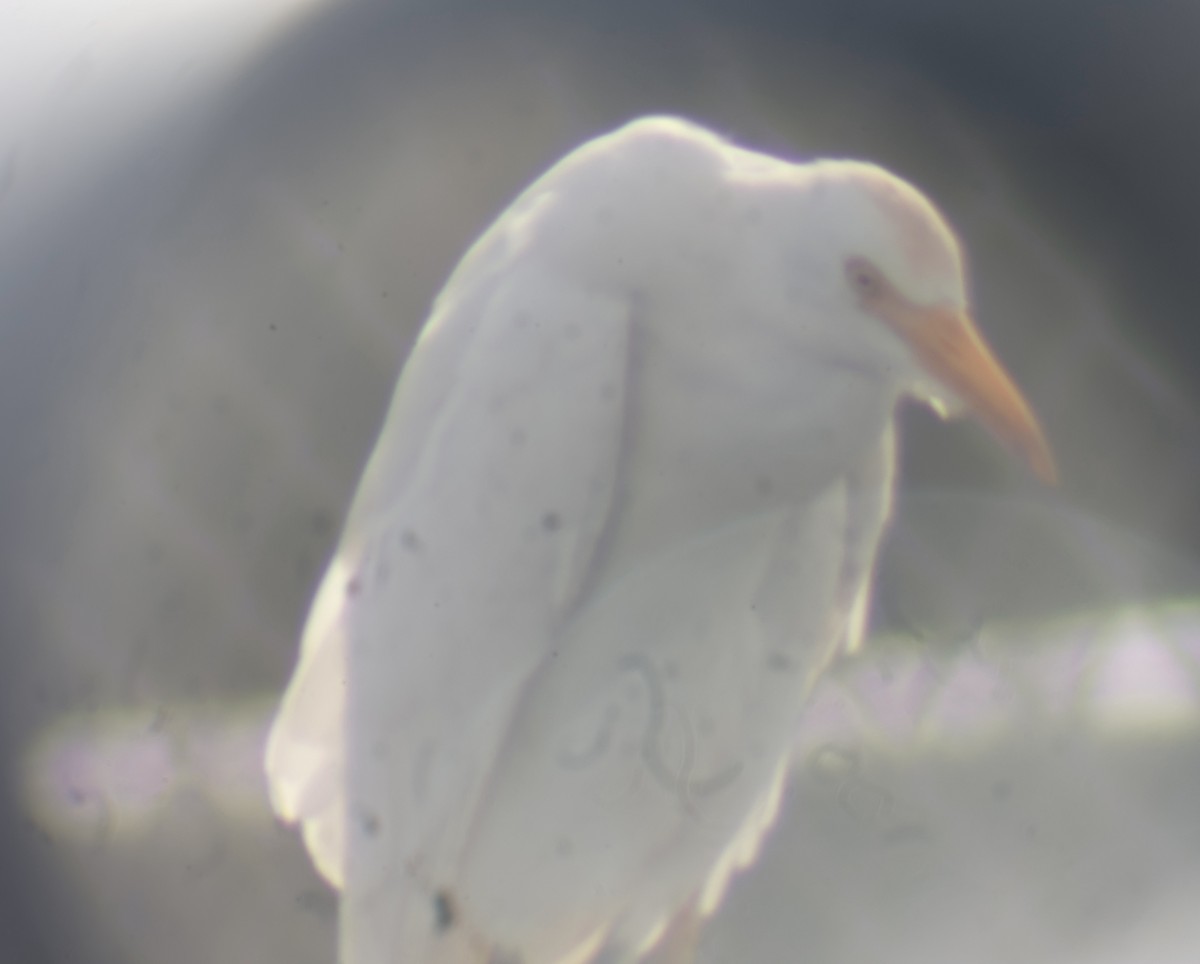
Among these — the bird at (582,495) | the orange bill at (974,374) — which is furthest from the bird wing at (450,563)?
the orange bill at (974,374)

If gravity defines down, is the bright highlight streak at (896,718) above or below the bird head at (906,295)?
below

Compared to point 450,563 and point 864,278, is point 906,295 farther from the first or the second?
point 450,563

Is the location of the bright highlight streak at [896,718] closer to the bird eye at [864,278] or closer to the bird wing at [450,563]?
the bird wing at [450,563]

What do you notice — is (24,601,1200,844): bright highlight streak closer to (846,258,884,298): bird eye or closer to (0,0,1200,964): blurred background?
(0,0,1200,964): blurred background

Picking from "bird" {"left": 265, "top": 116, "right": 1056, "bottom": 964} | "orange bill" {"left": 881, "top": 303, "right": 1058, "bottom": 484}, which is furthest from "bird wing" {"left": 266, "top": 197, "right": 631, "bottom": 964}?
"orange bill" {"left": 881, "top": 303, "right": 1058, "bottom": 484}

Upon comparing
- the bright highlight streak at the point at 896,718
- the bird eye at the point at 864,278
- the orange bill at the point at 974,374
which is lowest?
the bright highlight streak at the point at 896,718

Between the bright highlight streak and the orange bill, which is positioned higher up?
the orange bill

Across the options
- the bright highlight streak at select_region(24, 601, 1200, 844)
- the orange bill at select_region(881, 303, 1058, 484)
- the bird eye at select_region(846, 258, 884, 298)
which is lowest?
the bright highlight streak at select_region(24, 601, 1200, 844)
